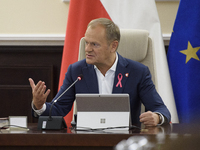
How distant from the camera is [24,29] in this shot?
2607 mm

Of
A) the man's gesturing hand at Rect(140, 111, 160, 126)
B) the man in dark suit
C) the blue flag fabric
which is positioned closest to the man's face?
the man in dark suit

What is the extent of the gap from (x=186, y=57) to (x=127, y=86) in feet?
2.67

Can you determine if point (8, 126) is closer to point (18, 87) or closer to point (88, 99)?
point (88, 99)

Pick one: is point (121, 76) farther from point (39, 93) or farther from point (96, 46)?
point (39, 93)

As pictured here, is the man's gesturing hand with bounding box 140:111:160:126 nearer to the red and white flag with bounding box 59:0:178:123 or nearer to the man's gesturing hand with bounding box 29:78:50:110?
the man's gesturing hand with bounding box 29:78:50:110

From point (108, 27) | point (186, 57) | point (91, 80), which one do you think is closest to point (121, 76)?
point (91, 80)

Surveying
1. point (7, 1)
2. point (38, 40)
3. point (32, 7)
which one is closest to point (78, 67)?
point (38, 40)

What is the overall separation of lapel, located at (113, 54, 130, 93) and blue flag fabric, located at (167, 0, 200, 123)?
71 centimetres

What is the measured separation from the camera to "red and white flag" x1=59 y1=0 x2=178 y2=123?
2.29 metres

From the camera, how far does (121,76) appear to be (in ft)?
5.42

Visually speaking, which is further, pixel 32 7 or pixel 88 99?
pixel 32 7

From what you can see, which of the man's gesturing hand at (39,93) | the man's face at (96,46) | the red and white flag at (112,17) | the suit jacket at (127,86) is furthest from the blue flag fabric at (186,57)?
the man's gesturing hand at (39,93)

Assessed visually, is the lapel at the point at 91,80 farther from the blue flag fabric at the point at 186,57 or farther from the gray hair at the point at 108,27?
the blue flag fabric at the point at 186,57

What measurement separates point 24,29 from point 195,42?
5.32 feet
